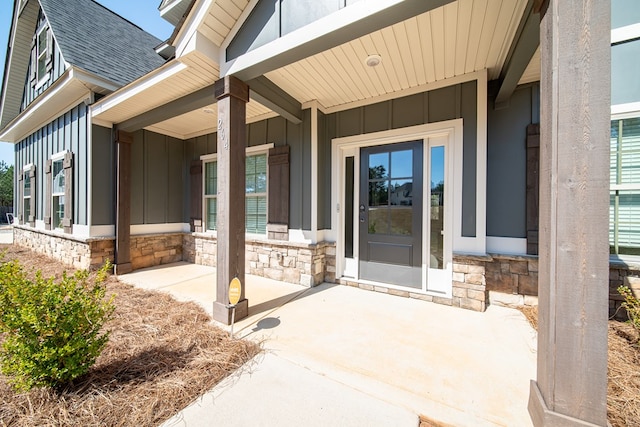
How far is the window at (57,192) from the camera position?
16.5 ft

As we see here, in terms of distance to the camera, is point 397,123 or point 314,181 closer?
point 397,123

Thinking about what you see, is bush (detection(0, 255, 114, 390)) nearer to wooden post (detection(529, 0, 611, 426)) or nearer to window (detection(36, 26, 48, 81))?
wooden post (detection(529, 0, 611, 426))

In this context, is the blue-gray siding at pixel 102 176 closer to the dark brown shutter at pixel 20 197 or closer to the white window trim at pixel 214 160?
the white window trim at pixel 214 160

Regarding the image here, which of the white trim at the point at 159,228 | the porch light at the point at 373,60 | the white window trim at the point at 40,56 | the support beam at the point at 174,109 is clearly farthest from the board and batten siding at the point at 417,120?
the white window trim at the point at 40,56

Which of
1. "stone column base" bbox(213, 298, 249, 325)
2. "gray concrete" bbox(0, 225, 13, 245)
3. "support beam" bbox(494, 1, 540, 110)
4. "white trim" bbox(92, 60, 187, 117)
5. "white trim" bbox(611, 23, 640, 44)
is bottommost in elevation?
"stone column base" bbox(213, 298, 249, 325)

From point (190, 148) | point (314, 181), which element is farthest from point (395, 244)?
point (190, 148)

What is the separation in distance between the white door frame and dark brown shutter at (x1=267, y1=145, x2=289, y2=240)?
751 millimetres

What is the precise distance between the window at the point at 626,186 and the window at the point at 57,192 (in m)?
8.58

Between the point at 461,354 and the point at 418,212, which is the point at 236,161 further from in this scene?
the point at 461,354

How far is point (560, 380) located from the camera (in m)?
1.24

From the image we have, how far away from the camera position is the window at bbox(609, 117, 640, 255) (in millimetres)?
2502

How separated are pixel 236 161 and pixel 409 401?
248 cm

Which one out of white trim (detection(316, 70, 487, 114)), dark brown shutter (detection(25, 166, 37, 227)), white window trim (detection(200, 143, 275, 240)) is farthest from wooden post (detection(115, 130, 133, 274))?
dark brown shutter (detection(25, 166, 37, 227))

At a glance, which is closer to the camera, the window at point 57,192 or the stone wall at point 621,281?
the stone wall at point 621,281
